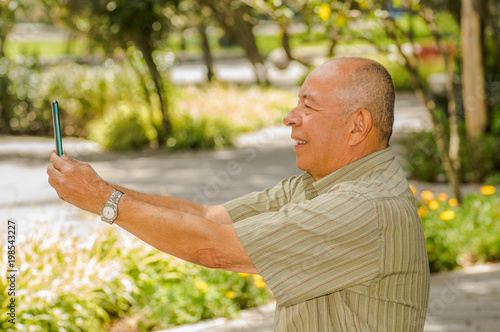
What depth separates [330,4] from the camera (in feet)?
21.2

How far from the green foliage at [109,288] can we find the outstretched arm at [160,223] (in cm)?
275

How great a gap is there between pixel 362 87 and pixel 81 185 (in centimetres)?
74

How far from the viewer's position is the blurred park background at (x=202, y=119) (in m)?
4.65

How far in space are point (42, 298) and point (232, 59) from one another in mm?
35322

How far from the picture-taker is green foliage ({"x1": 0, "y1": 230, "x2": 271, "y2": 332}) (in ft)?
14.1

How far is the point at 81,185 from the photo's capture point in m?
1.63

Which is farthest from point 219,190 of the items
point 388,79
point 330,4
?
point 388,79

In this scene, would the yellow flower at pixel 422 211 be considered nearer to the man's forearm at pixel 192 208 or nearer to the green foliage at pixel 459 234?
the green foliage at pixel 459 234

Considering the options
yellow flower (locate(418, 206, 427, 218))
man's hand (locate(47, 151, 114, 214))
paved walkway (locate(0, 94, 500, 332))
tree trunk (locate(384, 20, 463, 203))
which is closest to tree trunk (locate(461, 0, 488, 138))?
tree trunk (locate(384, 20, 463, 203))

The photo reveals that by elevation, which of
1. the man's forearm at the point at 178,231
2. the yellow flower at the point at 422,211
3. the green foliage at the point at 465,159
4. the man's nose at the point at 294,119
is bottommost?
the yellow flower at the point at 422,211

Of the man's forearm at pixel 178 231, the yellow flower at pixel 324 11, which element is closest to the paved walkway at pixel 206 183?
the yellow flower at pixel 324 11

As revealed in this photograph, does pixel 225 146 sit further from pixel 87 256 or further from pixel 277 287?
pixel 277 287

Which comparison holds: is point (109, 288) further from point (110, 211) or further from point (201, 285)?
point (110, 211)

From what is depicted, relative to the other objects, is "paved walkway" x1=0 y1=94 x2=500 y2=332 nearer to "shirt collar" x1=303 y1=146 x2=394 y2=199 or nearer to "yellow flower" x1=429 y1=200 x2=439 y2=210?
"yellow flower" x1=429 y1=200 x2=439 y2=210
